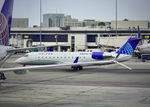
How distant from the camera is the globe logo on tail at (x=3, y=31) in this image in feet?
67.6

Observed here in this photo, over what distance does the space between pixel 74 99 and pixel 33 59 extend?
2814cm

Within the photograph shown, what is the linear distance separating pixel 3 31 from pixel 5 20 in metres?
0.82

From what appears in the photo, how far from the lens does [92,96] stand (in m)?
25.2

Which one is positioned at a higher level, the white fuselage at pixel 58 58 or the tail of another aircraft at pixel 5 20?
the tail of another aircraft at pixel 5 20

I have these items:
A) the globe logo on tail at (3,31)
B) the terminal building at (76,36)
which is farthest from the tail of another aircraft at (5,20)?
the terminal building at (76,36)

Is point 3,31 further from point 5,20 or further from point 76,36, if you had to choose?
point 76,36

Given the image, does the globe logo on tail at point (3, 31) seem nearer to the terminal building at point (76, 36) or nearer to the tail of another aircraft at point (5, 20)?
the tail of another aircraft at point (5, 20)

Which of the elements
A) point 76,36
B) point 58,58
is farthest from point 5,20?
point 76,36

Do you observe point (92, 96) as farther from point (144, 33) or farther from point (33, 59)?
point (144, 33)

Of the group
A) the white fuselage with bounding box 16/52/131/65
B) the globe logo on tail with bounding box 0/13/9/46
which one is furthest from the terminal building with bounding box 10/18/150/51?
the globe logo on tail with bounding box 0/13/9/46

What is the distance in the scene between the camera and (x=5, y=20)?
21125 millimetres

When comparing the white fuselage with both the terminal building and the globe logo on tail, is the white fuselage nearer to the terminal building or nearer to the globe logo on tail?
the globe logo on tail

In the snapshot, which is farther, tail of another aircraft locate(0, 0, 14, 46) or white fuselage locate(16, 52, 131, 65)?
white fuselage locate(16, 52, 131, 65)

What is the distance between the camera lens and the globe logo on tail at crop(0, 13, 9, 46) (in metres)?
20.6
